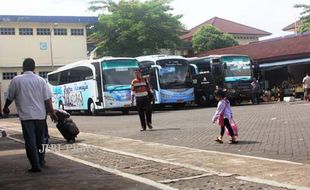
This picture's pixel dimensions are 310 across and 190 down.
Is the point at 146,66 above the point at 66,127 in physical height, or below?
above

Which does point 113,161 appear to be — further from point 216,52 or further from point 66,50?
point 66,50

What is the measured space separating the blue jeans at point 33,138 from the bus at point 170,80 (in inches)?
821

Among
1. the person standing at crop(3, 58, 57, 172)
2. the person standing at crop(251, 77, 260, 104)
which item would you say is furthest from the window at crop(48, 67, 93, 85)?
the person standing at crop(3, 58, 57, 172)

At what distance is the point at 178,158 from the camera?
929 cm

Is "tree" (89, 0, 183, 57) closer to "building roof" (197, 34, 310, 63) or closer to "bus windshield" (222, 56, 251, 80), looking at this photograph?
"building roof" (197, 34, 310, 63)

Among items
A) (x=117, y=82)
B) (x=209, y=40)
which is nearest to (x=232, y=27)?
(x=209, y=40)

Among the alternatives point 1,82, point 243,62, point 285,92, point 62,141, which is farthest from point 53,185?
point 1,82

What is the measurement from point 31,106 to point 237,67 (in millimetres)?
23436

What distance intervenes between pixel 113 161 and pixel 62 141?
430 cm

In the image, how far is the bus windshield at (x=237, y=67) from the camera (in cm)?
3048

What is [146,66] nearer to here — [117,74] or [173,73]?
[173,73]

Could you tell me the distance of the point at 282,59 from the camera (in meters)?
35.8

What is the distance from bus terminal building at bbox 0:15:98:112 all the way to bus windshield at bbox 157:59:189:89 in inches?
928

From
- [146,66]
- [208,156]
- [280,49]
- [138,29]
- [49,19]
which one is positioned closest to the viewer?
[208,156]
